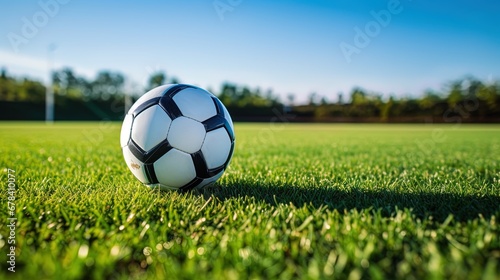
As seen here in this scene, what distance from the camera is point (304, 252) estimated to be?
4.96ft

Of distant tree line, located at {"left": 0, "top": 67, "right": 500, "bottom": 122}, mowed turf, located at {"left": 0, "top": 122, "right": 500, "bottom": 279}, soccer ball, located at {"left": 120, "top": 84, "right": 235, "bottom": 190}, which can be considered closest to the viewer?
mowed turf, located at {"left": 0, "top": 122, "right": 500, "bottom": 279}

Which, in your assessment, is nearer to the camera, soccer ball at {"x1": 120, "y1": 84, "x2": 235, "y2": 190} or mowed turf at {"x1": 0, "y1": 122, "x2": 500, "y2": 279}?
mowed turf at {"x1": 0, "y1": 122, "x2": 500, "y2": 279}

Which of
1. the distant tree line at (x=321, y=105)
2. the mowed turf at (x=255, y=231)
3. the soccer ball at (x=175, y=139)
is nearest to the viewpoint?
the mowed turf at (x=255, y=231)

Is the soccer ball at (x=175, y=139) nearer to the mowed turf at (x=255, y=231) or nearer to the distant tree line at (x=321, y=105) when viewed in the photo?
the mowed turf at (x=255, y=231)

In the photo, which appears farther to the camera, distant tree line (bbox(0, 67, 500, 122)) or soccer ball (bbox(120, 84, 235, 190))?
distant tree line (bbox(0, 67, 500, 122))

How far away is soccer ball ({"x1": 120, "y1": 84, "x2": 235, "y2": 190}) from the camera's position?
2590mm

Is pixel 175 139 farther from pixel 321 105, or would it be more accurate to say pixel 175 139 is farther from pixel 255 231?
pixel 321 105

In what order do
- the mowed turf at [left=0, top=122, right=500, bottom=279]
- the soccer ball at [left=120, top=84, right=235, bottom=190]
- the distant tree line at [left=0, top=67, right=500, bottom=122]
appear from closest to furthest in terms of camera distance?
the mowed turf at [left=0, top=122, right=500, bottom=279] → the soccer ball at [left=120, top=84, right=235, bottom=190] → the distant tree line at [left=0, top=67, right=500, bottom=122]

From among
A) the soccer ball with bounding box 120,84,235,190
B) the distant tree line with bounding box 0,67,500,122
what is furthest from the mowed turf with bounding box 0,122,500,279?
the distant tree line with bounding box 0,67,500,122

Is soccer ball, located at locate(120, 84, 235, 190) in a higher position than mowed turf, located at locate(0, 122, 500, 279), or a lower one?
higher

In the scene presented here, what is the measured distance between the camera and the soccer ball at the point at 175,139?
2.59m

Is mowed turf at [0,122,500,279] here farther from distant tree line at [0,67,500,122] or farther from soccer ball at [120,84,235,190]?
distant tree line at [0,67,500,122]

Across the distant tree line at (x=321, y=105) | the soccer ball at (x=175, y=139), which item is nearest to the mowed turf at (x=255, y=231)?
the soccer ball at (x=175, y=139)

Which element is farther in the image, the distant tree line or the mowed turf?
the distant tree line
